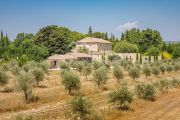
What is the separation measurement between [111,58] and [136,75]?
5943 cm

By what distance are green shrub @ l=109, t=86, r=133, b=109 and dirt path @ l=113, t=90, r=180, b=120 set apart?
71.4 inches

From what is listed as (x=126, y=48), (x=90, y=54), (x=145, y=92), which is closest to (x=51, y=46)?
(x=90, y=54)

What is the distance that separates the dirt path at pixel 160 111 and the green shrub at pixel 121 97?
181 cm

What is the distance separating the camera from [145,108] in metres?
43.3

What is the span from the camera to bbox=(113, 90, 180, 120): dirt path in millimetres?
37822

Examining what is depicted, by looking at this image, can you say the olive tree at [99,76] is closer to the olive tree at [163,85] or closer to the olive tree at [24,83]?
the olive tree at [163,85]

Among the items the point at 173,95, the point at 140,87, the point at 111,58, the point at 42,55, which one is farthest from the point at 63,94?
the point at 111,58

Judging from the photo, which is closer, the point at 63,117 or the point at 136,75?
the point at 63,117

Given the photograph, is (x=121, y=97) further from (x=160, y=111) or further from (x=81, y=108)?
(x=81, y=108)

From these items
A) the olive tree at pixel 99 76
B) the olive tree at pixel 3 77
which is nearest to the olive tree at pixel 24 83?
the olive tree at pixel 3 77

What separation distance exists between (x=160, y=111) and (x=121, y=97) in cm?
501

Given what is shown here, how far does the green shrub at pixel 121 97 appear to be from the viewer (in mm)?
41000

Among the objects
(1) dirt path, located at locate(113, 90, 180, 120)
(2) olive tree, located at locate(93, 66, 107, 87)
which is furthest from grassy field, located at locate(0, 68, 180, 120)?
(2) olive tree, located at locate(93, 66, 107, 87)

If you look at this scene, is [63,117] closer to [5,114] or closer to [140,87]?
[5,114]
